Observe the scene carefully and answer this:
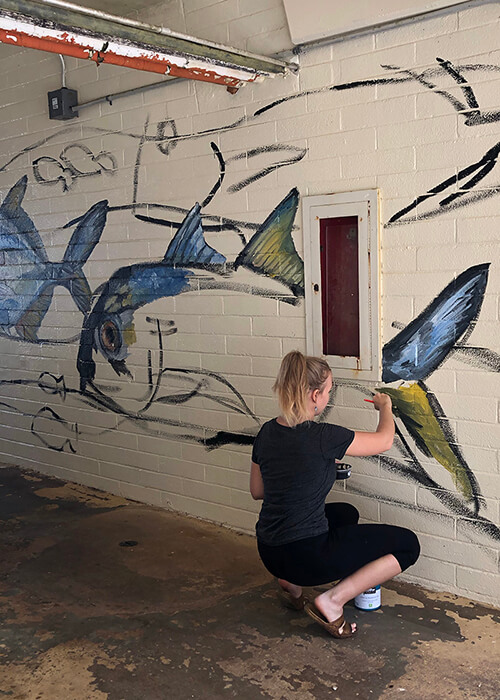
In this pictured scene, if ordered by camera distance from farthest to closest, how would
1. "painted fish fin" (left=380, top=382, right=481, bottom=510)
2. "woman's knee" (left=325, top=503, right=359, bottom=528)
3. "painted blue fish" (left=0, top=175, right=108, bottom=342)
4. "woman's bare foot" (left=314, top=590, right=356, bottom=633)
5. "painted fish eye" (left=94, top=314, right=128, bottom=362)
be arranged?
"painted blue fish" (left=0, top=175, right=108, bottom=342), "painted fish eye" (left=94, top=314, right=128, bottom=362), "woman's knee" (left=325, top=503, right=359, bottom=528), "painted fish fin" (left=380, top=382, right=481, bottom=510), "woman's bare foot" (left=314, top=590, right=356, bottom=633)

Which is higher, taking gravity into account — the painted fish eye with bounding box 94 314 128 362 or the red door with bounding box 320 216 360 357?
the red door with bounding box 320 216 360 357

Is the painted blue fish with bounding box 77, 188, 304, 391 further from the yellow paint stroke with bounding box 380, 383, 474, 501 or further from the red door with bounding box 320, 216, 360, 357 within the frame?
the yellow paint stroke with bounding box 380, 383, 474, 501

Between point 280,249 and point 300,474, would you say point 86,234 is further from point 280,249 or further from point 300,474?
point 300,474

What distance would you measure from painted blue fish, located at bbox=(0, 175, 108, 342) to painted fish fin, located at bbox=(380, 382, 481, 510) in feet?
8.39

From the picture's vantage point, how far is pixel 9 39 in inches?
114

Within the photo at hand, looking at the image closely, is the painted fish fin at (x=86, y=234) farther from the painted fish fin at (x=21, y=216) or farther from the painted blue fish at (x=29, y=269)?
the painted fish fin at (x=21, y=216)

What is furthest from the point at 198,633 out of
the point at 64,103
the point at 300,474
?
the point at 64,103

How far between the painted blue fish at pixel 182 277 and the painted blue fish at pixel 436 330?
2.13 ft

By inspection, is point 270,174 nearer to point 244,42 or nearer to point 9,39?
point 244,42

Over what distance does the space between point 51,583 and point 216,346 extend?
1601 mm

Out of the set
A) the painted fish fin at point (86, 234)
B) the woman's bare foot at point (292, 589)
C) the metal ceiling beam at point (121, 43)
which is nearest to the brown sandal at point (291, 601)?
the woman's bare foot at point (292, 589)

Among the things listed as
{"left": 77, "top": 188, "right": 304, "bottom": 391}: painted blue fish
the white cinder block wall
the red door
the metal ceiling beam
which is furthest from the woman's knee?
the metal ceiling beam

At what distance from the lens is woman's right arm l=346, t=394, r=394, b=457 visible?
10.2 feet

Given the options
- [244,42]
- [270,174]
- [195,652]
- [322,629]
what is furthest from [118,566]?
[244,42]
